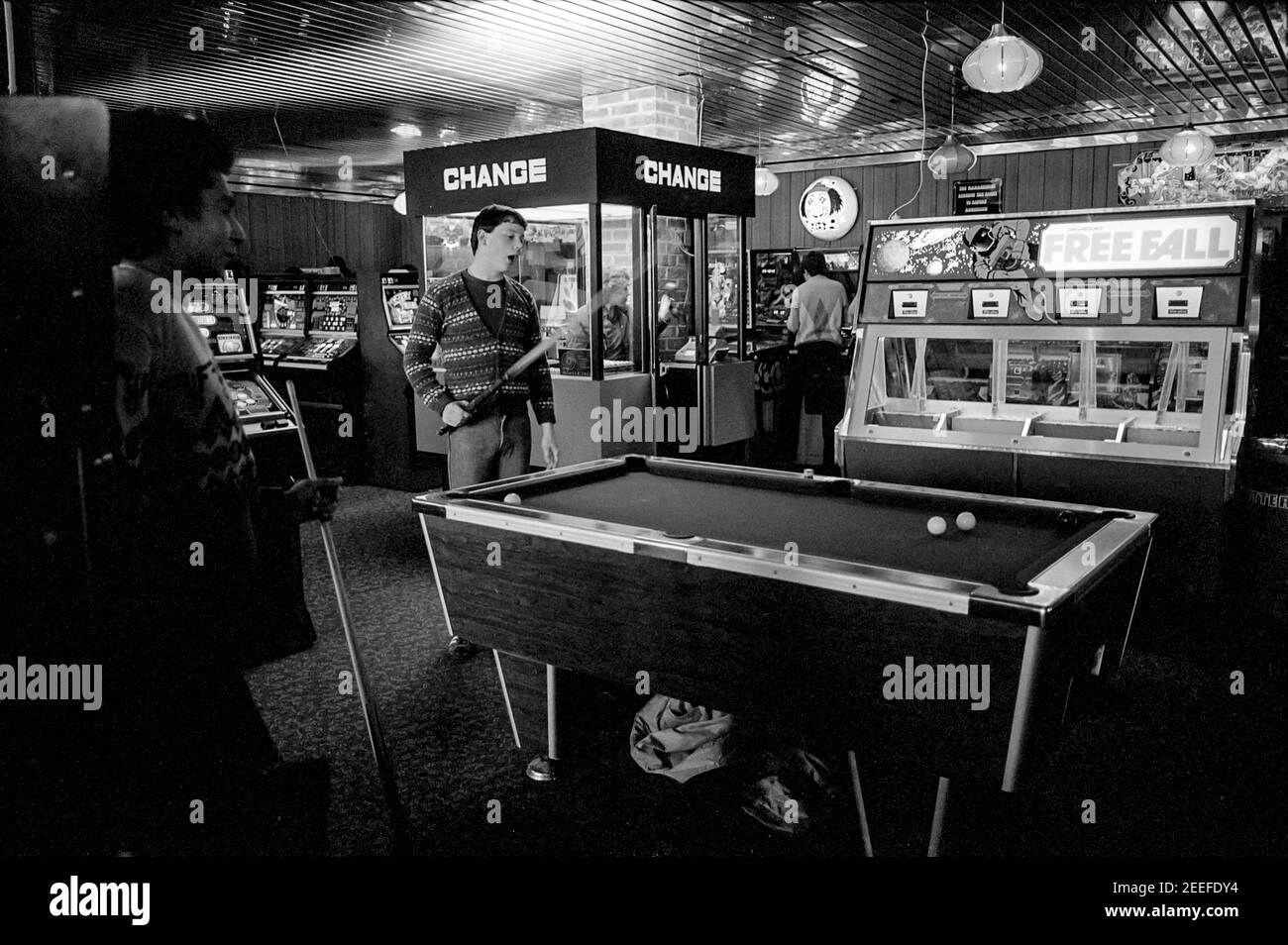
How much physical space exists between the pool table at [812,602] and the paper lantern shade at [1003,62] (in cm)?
261

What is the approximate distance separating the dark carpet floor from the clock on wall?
815 cm

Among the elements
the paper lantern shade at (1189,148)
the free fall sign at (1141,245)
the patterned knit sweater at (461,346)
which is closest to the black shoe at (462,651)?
the patterned knit sweater at (461,346)

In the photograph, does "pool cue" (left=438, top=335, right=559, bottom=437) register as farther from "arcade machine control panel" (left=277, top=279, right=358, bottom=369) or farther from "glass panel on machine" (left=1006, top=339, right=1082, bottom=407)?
"arcade machine control panel" (left=277, top=279, right=358, bottom=369)

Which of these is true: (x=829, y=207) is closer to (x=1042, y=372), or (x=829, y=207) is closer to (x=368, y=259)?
(x=368, y=259)

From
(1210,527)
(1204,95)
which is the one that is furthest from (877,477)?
(1204,95)

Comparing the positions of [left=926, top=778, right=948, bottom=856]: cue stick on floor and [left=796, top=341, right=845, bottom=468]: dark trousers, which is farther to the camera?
[left=796, top=341, right=845, bottom=468]: dark trousers

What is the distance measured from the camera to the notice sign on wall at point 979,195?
33.6ft

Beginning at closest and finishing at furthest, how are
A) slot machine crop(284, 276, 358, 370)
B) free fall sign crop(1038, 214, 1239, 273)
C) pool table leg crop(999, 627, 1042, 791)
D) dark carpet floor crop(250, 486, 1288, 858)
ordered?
pool table leg crop(999, 627, 1042, 791), dark carpet floor crop(250, 486, 1288, 858), free fall sign crop(1038, 214, 1239, 273), slot machine crop(284, 276, 358, 370)

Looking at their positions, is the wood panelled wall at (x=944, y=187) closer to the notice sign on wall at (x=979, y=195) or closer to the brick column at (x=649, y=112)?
the notice sign on wall at (x=979, y=195)

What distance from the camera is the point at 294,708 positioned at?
3.39m

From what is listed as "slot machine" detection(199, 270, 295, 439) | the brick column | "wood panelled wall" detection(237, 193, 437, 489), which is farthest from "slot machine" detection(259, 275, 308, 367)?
the brick column

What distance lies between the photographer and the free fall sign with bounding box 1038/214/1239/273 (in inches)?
158

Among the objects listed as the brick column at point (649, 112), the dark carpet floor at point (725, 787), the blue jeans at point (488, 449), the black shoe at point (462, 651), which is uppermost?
the brick column at point (649, 112)
